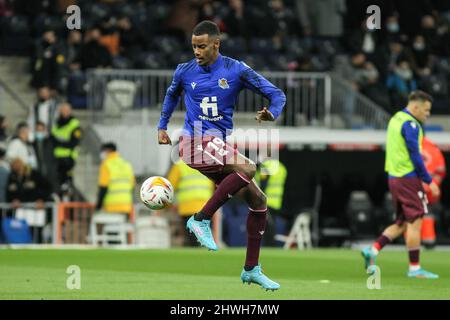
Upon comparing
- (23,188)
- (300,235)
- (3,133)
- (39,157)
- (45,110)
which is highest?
(45,110)

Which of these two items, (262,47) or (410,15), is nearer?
(262,47)

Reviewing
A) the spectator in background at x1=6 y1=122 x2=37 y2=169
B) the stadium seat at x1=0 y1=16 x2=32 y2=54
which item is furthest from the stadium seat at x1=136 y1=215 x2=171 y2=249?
the stadium seat at x1=0 y1=16 x2=32 y2=54

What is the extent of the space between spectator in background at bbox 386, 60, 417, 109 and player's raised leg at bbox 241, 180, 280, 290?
15847mm

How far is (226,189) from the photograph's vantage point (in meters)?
12.1

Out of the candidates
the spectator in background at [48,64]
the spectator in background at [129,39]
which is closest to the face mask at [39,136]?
the spectator in background at [48,64]

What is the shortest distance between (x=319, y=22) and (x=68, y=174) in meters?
10.6

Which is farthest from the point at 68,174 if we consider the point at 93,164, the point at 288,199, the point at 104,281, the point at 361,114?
the point at 104,281

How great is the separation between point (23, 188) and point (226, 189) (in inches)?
469

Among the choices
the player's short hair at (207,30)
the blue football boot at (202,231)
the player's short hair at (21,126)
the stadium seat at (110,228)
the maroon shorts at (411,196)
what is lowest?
the stadium seat at (110,228)

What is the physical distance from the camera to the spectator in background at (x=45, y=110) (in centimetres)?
2553

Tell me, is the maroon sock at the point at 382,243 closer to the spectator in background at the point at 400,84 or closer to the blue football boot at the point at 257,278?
the blue football boot at the point at 257,278

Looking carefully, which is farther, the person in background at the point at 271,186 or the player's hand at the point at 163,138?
the person in background at the point at 271,186

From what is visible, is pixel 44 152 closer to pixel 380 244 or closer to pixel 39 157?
pixel 39 157

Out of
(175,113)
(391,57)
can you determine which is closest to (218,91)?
(175,113)
